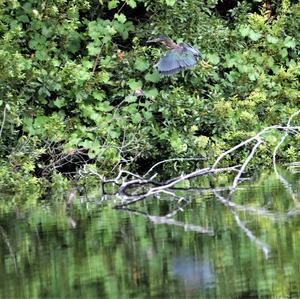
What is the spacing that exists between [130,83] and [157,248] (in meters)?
5.15

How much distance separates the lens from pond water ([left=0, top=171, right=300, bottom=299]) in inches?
122

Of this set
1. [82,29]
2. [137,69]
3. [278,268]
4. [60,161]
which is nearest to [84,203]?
[60,161]

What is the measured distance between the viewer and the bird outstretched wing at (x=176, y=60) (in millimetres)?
8320

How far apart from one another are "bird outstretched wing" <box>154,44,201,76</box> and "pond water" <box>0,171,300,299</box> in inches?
107

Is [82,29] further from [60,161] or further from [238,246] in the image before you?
[238,246]

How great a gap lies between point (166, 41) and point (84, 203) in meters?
3.22

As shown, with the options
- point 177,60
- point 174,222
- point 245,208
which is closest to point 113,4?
point 177,60

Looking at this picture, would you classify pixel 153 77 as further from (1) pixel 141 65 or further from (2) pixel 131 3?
(2) pixel 131 3

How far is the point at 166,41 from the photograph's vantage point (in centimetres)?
870

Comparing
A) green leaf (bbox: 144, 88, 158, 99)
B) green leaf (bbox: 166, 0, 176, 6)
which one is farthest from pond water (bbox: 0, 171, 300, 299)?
green leaf (bbox: 166, 0, 176, 6)

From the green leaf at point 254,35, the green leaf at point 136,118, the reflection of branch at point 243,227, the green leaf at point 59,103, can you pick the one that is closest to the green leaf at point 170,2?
the green leaf at point 254,35

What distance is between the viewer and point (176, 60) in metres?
8.38

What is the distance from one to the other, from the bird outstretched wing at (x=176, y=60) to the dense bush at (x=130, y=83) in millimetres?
410

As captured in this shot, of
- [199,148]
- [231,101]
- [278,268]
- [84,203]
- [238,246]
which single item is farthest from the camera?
[231,101]
